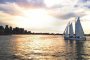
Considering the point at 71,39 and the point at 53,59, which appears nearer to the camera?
the point at 53,59

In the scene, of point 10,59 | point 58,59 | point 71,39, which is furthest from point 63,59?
point 71,39

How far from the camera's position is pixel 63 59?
60656mm

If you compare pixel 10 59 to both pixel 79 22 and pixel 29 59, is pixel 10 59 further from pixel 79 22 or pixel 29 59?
pixel 79 22

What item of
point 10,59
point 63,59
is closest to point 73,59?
point 63,59

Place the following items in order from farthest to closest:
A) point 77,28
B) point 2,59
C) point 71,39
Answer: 1. point 71,39
2. point 77,28
3. point 2,59

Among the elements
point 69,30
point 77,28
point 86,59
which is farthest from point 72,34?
point 86,59

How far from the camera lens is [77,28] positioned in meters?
152

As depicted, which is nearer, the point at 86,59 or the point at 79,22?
the point at 86,59

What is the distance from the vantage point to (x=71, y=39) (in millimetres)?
168625

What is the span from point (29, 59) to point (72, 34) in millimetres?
114020

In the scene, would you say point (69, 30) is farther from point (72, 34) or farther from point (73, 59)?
point (73, 59)

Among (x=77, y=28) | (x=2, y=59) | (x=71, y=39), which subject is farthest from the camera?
(x=71, y=39)

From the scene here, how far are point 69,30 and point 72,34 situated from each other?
3893 mm

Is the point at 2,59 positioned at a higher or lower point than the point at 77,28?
lower
